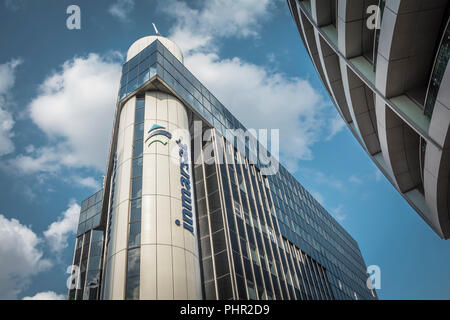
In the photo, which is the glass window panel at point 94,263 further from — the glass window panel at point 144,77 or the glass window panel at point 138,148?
the glass window panel at point 144,77

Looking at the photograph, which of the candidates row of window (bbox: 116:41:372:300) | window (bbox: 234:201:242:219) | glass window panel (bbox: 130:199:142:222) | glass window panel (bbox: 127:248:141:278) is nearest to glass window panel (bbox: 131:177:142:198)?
glass window panel (bbox: 130:199:142:222)

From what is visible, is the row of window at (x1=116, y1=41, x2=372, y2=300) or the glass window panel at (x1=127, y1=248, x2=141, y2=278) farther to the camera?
the row of window at (x1=116, y1=41, x2=372, y2=300)

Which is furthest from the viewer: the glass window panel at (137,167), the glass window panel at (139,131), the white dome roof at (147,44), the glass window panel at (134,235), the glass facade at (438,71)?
the white dome roof at (147,44)

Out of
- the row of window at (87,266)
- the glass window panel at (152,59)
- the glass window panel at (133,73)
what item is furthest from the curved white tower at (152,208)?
the row of window at (87,266)

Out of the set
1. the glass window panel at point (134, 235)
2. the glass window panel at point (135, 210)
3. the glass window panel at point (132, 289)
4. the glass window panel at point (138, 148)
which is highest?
the glass window panel at point (138, 148)

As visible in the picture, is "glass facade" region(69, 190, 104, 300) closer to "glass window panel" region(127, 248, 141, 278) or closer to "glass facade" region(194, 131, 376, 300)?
"glass facade" region(194, 131, 376, 300)

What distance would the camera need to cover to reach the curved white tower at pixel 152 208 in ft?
61.0

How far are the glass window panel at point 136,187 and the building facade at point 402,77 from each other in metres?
14.6

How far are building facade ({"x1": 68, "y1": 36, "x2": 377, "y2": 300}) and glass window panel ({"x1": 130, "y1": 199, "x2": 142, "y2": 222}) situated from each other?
0.08 meters

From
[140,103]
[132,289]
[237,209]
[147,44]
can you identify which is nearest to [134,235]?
[132,289]

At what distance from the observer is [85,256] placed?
39438mm

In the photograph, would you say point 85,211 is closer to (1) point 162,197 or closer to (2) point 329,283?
(1) point 162,197

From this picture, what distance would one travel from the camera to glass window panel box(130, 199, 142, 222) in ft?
69.0
